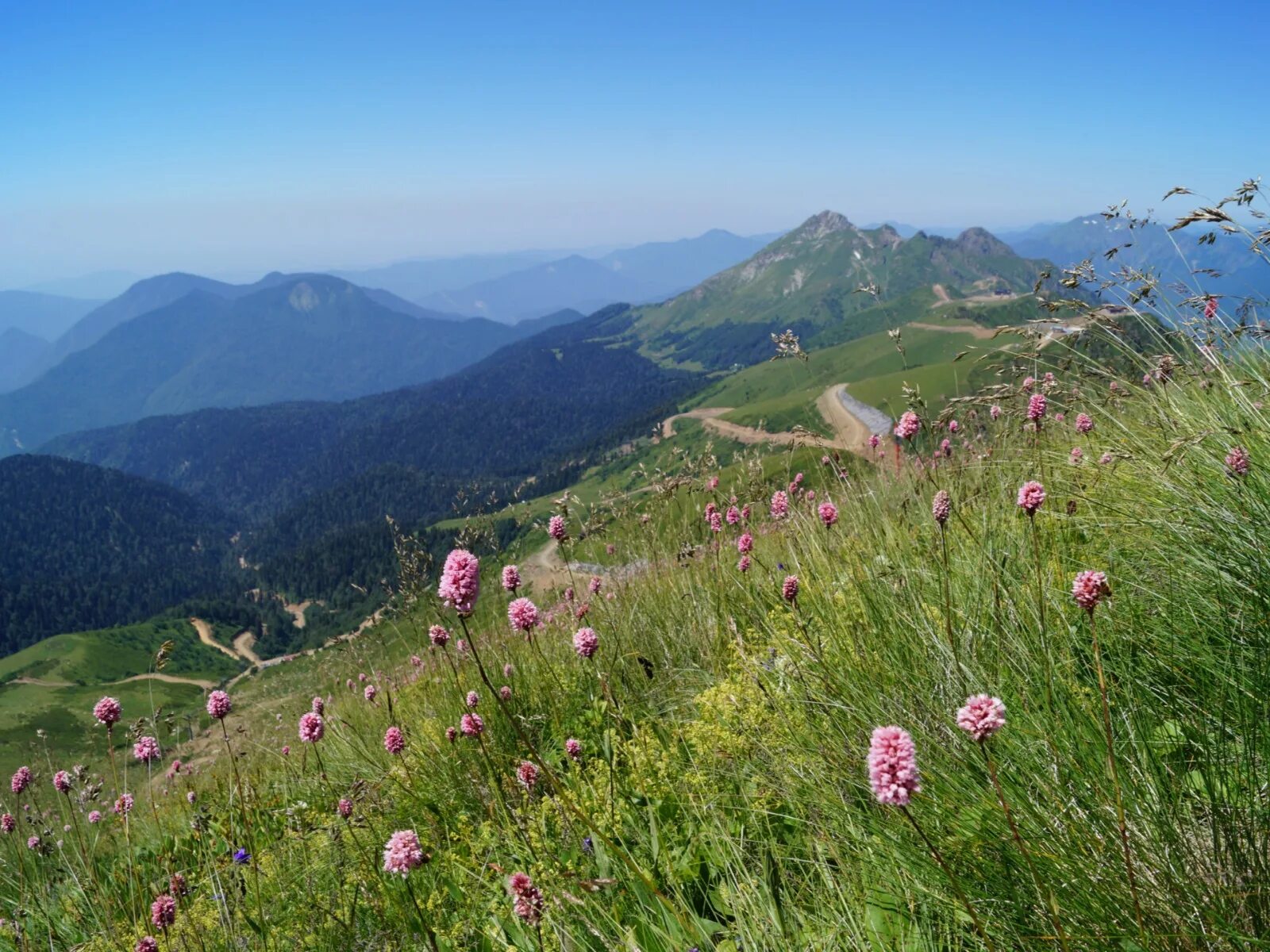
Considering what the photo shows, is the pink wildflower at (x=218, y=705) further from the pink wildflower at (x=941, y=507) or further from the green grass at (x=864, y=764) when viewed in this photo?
the pink wildflower at (x=941, y=507)

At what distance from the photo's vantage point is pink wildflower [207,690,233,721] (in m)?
3.87

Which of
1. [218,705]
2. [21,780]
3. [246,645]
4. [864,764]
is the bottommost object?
[246,645]

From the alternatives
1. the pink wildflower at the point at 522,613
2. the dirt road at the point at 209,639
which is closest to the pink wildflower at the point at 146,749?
the pink wildflower at the point at 522,613

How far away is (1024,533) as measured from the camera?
354 cm

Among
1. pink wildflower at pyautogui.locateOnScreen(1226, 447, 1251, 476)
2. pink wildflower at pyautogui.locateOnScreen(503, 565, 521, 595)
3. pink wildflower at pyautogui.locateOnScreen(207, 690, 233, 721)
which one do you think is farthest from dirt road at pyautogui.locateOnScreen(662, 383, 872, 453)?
pink wildflower at pyautogui.locateOnScreen(207, 690, 233, 721)

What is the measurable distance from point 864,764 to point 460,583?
158 cm

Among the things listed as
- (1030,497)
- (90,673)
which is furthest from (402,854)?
(90,673)

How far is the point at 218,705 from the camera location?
12.9 ft

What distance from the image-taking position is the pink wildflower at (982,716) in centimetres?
144

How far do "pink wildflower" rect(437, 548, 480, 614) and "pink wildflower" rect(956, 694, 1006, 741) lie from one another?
1.43 m

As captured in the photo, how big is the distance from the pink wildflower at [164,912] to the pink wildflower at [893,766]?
3.58 metres

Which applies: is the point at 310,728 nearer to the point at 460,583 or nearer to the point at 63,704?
the point at 460,583

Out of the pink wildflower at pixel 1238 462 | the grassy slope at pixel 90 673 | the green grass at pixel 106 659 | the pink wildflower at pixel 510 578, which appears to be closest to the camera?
the pink wildflower at pixel 1238 462

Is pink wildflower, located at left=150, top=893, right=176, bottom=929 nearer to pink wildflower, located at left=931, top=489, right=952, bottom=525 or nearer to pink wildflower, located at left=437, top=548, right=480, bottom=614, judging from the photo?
pink wildflower, located at left=437, top=548, right=480, bottom=614
